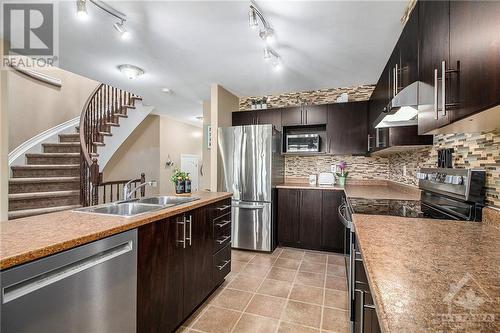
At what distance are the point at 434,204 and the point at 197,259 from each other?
5.95 ft

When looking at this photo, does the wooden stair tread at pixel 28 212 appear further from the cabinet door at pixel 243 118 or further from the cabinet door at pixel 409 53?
the cabinet door at pixel 409 53

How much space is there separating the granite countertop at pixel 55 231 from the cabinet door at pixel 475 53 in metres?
1.57

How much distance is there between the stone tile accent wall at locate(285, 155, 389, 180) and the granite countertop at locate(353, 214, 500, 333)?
265cm

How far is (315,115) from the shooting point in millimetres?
3764

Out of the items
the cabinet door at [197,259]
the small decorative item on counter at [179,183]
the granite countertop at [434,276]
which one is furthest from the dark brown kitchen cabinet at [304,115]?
the granite countertop at [434,276]

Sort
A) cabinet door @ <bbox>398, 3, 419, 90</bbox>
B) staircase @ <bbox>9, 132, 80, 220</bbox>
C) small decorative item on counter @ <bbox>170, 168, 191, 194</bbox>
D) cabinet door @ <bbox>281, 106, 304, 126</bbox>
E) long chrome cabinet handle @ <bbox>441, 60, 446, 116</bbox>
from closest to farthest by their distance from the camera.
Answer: long chrome cabinet handle @ <bbox>441, 60, 446, 116</bbox> → cabinet door @ <bbox>398, 3, 419, 90</bbox> → small decorative item on counter @ <bbox>170, 168, 191, 194</bbox> → staircase @ <bbox>9, 132, 80, 220</bbox> → cabinet door @ <bbox>281, 106, 304, 126</bbox>

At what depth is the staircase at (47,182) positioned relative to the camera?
3145 mm

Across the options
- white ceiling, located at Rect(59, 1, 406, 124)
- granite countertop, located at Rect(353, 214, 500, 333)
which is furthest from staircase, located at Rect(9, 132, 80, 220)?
granite countertop, located at Rect(353, 214, 500, 333)

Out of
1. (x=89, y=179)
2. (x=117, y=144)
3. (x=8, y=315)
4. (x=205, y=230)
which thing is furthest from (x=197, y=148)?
(x=8, y=315)

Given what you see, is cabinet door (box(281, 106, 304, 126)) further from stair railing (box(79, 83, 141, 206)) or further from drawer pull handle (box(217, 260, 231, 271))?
stair railing (box(79, 83, 141, 206))

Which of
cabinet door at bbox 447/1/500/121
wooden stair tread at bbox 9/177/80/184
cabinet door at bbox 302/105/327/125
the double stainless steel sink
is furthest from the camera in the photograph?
cabinet door at bbox 302/105/327/125

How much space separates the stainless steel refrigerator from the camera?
339cm

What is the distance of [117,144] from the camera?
4621 mm

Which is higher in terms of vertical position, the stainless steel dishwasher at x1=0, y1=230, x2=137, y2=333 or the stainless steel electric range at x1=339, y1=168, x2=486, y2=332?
the stainless steel electric range at x1=339, y1=168, x2=486, y2=332
